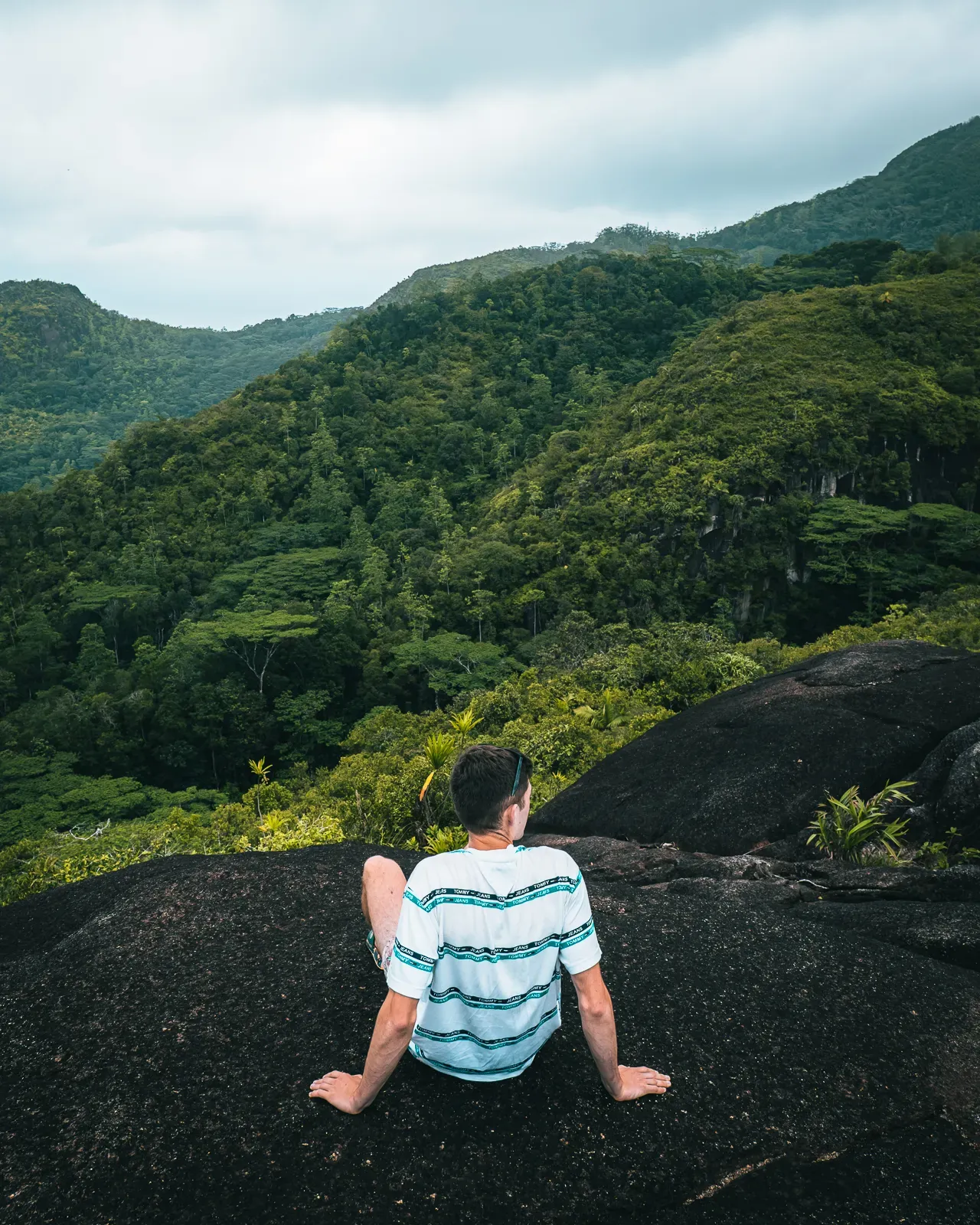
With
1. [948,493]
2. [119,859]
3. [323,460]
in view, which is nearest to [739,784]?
[119,859]

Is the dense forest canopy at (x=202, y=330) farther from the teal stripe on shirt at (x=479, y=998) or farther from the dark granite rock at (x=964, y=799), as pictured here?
the teal stripe on shirt at (x=479, y=998)

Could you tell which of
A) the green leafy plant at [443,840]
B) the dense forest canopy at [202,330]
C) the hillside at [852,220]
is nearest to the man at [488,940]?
the green leafy plant at [443,840]

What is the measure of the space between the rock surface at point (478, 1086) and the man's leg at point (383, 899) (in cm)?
44

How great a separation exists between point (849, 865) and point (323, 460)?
5152cm

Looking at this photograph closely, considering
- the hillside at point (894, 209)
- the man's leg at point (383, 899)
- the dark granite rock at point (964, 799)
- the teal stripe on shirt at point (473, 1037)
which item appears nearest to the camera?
the teal stripe on shirt at point (473, 1037)

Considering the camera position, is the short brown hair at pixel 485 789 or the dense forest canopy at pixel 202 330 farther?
the dense forest canopy at pixel 202 330

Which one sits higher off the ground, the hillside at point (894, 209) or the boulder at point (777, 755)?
the hillside at point (894, 209)

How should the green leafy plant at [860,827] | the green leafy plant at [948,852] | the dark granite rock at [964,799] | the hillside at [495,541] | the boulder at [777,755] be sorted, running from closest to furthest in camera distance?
the green leafy plant at [948,852], the dark granite rock at [964,799], the green leafy plant at [860,827], the boulder at [777,755], the hillside at [495,541]

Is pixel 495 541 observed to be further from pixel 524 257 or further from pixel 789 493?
pixel 524 257

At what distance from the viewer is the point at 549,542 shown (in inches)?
1400

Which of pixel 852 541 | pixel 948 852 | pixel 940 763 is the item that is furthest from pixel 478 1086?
pixel 852 541

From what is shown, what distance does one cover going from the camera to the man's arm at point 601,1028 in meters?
2.22

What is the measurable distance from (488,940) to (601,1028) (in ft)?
1.47

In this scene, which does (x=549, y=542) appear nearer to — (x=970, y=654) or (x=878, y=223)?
(x=970, y=654)
